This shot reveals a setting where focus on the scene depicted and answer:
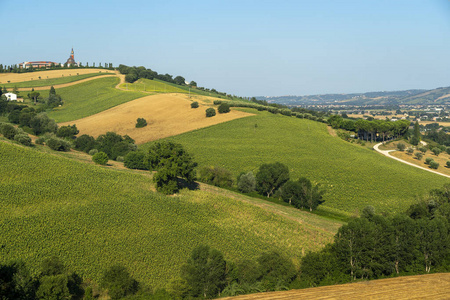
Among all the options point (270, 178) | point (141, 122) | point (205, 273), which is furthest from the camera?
point (141, 122)

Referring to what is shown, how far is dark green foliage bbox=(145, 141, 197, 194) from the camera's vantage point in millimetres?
58406

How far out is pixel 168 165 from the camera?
→ 58875mm

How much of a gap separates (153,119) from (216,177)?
62.7m

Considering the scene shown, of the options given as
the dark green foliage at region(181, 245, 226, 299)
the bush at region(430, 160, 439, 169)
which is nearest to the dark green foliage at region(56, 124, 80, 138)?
the dark green foliage at region(181, 245, 226, 299)

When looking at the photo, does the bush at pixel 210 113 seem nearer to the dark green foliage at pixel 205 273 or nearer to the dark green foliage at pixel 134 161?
the dark green foliage at pixel 134 161

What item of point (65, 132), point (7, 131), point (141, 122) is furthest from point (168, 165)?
point (141, 122)

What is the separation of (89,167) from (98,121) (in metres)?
75.8

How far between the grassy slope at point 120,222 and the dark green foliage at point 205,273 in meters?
4.53

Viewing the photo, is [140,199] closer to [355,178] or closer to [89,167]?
[89,167]

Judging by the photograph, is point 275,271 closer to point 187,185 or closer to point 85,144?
point 187,185

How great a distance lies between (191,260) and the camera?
135 feet

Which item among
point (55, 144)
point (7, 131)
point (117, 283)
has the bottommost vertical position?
point (117, 283)

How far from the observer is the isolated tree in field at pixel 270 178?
7650 centimetres

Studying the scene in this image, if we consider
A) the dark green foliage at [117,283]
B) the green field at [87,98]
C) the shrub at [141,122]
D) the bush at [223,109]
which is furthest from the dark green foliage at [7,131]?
the bush at [223,109]
